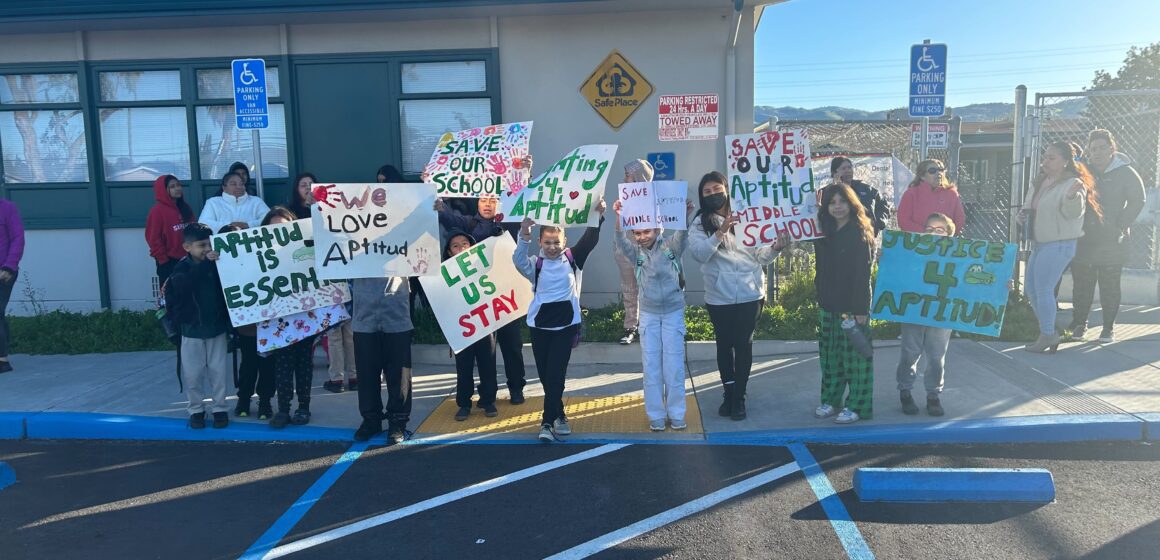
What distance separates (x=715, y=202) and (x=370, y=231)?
103 inches

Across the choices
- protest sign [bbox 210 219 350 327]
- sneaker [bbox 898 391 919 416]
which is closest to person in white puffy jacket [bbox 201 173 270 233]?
protest sign [bbox 210 219 350 327]

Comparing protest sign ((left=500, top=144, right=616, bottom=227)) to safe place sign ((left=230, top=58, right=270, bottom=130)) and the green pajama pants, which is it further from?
safe place sign ((left=230, top=58, right=270, bottom=130))

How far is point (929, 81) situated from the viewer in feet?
28.6

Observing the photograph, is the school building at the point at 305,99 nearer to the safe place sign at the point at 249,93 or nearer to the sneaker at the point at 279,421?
the safe place sign at the point at 249,93

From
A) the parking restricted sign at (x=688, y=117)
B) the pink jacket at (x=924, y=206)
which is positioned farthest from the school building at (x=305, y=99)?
the pink jacket at (x=924, y=206)

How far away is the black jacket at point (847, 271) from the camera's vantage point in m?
5.95

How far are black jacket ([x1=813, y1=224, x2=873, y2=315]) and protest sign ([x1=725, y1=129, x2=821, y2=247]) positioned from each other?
21 centimetres

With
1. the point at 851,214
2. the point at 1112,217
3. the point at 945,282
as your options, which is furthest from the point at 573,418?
the point at 1112,217

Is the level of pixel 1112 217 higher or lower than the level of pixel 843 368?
higher

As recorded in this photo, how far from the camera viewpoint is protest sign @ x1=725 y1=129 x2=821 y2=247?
618 centimetres

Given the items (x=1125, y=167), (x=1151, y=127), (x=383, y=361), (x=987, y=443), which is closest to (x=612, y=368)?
(x=383, y=361)

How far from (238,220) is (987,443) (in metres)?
6.69

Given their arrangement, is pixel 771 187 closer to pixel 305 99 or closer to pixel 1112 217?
pixel 1112 217

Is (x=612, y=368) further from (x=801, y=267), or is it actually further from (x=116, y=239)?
(x=116, y=239)
